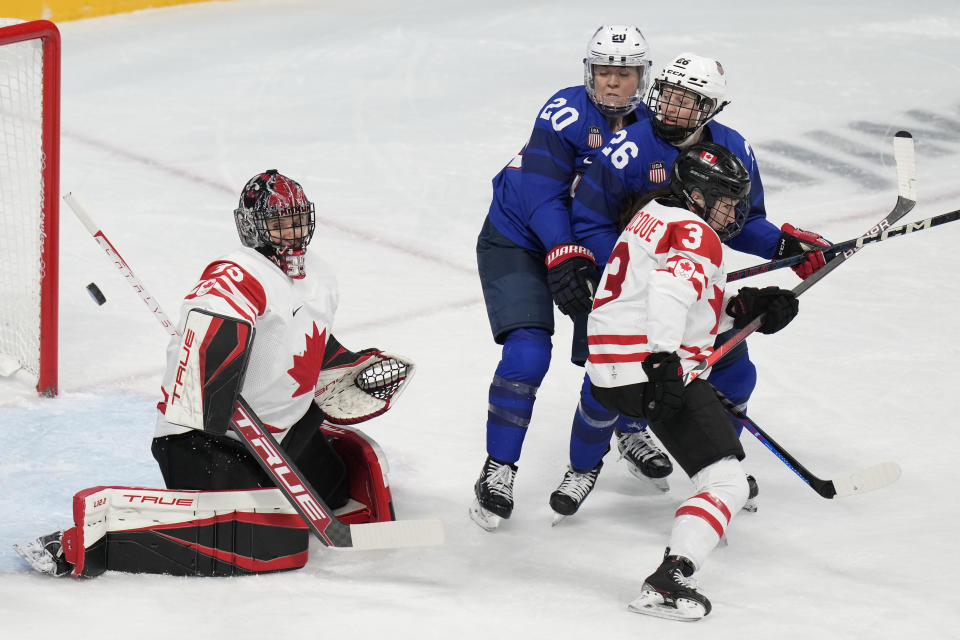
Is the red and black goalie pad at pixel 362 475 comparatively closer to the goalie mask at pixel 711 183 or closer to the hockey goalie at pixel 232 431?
the hockey goalie at pixel 232 431

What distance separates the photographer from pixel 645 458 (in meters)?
3.23

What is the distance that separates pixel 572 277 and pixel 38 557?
48.2 inches

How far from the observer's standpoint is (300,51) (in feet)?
23.5

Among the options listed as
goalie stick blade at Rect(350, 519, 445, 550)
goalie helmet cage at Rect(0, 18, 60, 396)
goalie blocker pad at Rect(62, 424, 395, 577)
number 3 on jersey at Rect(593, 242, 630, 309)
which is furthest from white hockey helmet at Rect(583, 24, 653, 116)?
goalie helmet cage at Rect(0, 18, 60, 396)

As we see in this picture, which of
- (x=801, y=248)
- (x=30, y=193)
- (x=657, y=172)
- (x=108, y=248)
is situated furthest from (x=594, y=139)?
(x=30, y=193)

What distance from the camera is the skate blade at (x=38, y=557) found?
2.60 m

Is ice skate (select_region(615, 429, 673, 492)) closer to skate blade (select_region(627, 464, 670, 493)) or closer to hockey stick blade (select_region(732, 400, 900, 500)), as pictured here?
skate blade (select_region(627, 464, 670, 493))

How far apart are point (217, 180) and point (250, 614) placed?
128 inches

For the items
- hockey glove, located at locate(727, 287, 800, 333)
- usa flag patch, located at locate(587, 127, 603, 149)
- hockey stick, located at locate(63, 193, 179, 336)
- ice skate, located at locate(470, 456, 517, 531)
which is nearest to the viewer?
hockey glove, located at locate(727, 287, 800, 333)

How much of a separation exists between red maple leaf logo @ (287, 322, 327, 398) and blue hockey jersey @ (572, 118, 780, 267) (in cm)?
64

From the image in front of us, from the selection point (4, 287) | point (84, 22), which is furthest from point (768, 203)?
point (84, 22)

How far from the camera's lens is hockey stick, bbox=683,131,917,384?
8.95 ft

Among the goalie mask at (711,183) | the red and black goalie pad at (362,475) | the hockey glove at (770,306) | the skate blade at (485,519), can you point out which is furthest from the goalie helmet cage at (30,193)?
the hockey glove at (770,306)

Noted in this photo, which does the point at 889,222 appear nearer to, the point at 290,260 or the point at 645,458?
the point at 645,458
